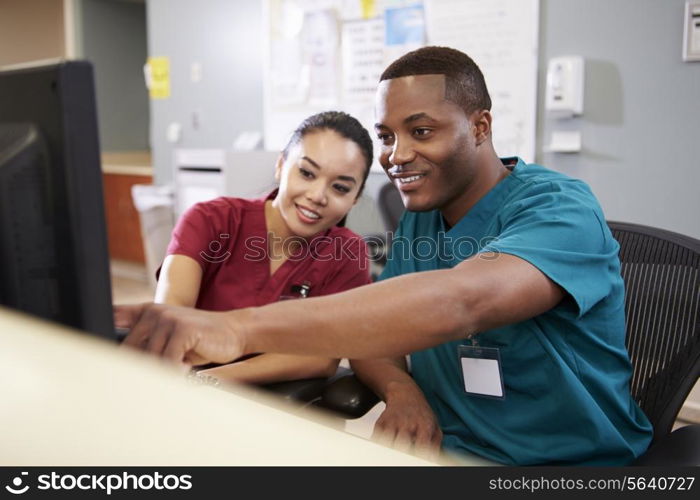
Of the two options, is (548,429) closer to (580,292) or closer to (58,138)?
(580,292)

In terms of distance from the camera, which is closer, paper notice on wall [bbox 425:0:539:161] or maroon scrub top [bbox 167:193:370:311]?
maroon scrub top [bbox 167:193:370:311]

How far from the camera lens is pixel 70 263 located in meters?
0.51

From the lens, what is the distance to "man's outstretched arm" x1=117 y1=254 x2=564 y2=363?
57 cm

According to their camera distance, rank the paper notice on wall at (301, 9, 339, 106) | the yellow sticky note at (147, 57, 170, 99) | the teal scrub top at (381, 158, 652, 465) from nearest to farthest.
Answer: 1. the teal scrub top at (381, 158, 652, 465)
2. the paper notice on wall at (301, 9, 339, 106)
3. the yellow sticky note at (147, 57, 170, 99)

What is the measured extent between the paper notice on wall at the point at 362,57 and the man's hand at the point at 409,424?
142 cm

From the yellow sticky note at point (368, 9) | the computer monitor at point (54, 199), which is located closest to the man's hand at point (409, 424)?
the computer monitor at point (54, 199)

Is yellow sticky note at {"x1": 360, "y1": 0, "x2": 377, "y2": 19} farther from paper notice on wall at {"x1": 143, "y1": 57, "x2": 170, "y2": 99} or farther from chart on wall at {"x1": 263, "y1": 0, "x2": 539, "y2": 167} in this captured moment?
paper notice on wall at {"x1": 143, "y1": 57, "x2": 170, "y2": 99}

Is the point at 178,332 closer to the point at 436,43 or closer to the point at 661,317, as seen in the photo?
the point at 661,317

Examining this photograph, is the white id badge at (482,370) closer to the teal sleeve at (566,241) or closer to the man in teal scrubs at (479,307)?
the man in teal scrubs at (479,307)

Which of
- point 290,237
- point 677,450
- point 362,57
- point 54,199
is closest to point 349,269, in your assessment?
point 290,237

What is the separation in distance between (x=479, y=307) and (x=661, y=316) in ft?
1.38

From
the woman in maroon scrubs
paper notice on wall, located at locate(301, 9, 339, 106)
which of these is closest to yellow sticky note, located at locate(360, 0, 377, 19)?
paper notice on wall, located at locate(301, 9, 339, 106)

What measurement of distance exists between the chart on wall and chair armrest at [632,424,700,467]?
1.54 meters

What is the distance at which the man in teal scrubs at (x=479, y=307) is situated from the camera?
67cm
